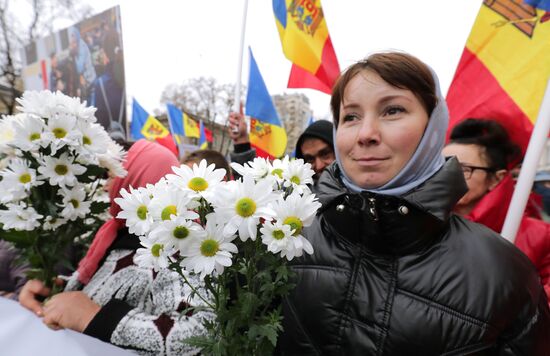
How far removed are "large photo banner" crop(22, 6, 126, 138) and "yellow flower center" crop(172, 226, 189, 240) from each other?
3.68 m

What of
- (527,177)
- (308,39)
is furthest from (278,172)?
(308,39)

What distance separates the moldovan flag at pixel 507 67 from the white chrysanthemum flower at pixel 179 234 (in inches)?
89.4

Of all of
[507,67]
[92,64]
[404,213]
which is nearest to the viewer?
[404,213]

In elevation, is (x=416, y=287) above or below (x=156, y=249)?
below

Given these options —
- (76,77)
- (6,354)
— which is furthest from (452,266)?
(76,77)

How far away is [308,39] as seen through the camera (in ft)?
12.8

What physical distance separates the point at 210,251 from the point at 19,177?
3.24ft

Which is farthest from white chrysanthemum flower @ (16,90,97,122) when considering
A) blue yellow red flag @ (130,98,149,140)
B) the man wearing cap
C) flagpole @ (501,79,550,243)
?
blue yellow red flag @ (130,98,149,140)

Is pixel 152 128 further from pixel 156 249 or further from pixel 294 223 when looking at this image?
pixel 294 223

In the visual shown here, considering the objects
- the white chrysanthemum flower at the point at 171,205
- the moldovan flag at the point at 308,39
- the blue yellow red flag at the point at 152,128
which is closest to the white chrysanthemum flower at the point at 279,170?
the white chrysanthemum flower at the point at 171,205

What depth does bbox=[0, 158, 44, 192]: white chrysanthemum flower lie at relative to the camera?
1.23 metres

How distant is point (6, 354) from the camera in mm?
1342

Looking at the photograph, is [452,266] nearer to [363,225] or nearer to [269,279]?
[363,225]

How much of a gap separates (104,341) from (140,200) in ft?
2.40
